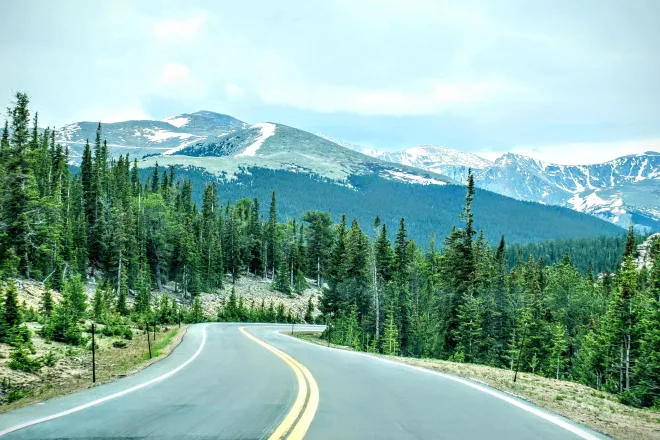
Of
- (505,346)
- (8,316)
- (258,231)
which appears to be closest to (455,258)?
(505,346)

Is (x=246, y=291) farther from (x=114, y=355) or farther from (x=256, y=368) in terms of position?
(x=256, y=368)

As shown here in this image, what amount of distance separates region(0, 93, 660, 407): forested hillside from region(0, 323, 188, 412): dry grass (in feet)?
2.17

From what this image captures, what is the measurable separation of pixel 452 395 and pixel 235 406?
161 inches

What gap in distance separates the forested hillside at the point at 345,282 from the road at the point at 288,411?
16.2 feet

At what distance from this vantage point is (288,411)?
300 inches

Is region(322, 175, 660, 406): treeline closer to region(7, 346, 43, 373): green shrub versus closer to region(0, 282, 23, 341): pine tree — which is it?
region(7, 346, 43, 373): green shrub

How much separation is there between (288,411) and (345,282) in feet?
163

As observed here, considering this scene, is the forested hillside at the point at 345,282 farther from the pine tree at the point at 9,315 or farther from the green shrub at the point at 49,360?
the green shrub at the point at 49,360

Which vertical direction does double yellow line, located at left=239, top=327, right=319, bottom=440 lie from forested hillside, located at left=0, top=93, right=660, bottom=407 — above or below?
above

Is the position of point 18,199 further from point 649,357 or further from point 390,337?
point 649,357

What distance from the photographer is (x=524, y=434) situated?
21.0ft

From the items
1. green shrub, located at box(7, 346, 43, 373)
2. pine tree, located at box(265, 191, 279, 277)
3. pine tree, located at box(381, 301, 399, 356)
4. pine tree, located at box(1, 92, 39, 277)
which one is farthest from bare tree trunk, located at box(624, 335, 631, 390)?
pine tree, located at box(265, 191, 279, 277)

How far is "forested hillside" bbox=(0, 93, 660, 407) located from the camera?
27.7 metres

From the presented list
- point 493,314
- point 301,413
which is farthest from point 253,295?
point 301,413
